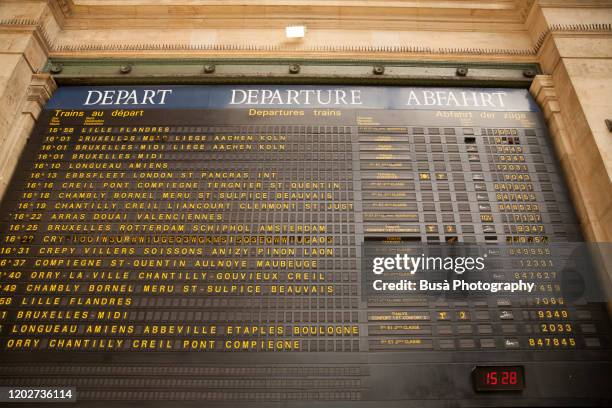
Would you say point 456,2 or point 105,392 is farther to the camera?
point 456,2

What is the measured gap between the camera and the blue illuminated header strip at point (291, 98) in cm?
781

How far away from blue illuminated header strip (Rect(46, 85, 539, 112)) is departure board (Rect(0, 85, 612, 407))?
2.1 inches

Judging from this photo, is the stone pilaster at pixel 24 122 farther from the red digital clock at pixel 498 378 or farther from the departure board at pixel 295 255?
the red digital clock at pixel 498 378

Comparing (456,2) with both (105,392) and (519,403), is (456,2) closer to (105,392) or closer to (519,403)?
(519,403)

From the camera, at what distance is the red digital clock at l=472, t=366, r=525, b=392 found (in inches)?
205

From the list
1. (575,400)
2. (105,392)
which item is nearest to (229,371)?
(105,392)

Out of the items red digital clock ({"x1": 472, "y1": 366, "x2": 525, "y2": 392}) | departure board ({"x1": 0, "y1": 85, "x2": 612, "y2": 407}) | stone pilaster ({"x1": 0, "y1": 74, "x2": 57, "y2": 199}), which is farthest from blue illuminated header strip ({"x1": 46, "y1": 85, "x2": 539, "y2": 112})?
red digital clock ({"x1": 472, "y1": 366, "x2": 525, "y2": 392})

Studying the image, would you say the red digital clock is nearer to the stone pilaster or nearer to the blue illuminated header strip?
the blue illuminated header strip

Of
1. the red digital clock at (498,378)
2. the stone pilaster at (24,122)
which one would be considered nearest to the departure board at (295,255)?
the red digital clock at (498,378)

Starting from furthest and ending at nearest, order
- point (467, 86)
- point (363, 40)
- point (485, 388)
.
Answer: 1. point (363, 40)
2. point (467, 86)
3. point (485, 388)

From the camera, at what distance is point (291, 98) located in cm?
796

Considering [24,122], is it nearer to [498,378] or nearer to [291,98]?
[291,98]

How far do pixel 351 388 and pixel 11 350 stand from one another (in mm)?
4190

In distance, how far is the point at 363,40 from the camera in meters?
8.86
